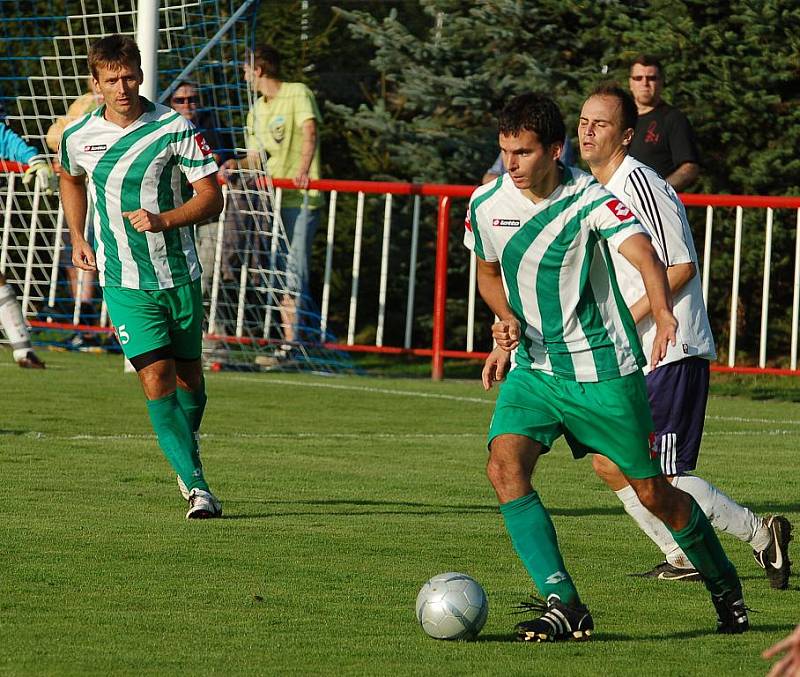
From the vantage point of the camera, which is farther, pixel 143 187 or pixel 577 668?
pixel 143 187

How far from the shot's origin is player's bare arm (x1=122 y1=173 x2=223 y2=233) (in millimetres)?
7715

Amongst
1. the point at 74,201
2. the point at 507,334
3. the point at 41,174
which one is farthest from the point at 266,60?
the point at 507,334

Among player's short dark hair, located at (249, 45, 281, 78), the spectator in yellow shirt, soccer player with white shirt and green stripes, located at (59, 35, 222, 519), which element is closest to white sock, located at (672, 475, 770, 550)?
soccer player with white shirt and green stripes, located at (59, 35, 222, 519)

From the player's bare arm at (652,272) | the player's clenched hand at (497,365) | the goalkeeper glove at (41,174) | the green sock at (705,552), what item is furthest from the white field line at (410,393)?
the player's bare arm at (652,272)

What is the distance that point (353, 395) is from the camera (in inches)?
524

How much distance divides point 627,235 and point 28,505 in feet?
11.6

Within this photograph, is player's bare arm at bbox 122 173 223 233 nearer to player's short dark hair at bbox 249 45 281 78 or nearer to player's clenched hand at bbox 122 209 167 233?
player's clenched hand at bbox 122 209 167 233

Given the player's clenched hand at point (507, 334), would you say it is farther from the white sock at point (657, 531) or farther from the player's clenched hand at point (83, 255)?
the player's clenched hand at point (83, 255)

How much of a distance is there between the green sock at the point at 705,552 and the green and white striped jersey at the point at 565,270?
562 millimetres

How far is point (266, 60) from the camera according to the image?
1503cm

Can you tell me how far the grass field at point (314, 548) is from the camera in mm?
5215

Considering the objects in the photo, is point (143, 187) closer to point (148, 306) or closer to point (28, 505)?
point (148, 306)

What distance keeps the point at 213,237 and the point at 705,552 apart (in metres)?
10.6

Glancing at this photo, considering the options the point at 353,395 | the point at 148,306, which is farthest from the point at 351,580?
the point at 353,395
